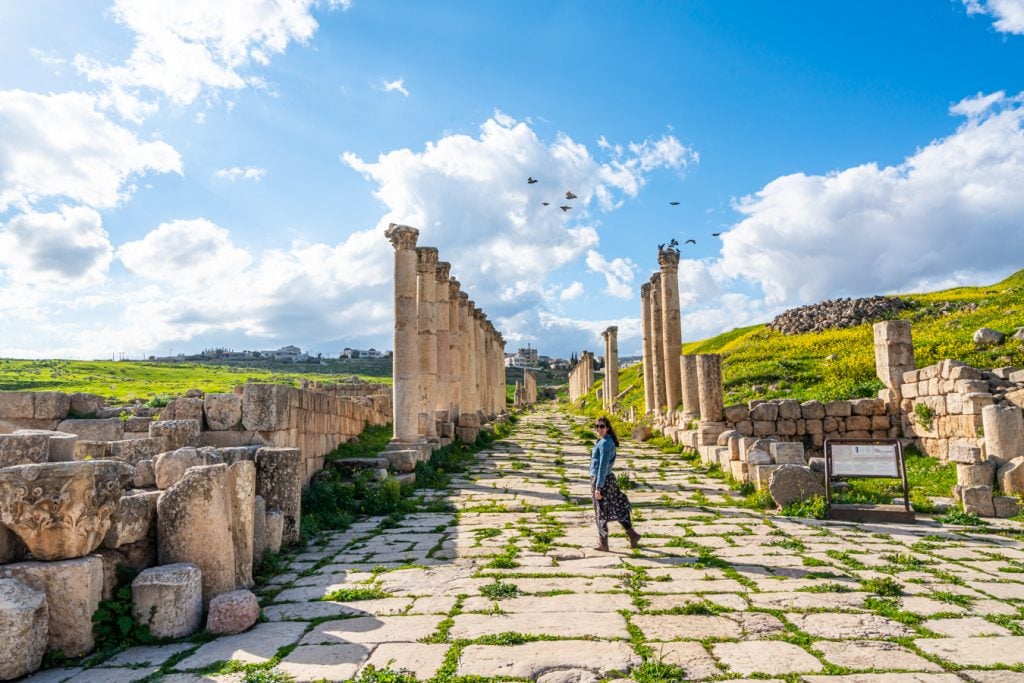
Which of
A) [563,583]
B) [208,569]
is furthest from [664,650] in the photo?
[208,569]

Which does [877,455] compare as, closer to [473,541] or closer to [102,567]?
[473,541]

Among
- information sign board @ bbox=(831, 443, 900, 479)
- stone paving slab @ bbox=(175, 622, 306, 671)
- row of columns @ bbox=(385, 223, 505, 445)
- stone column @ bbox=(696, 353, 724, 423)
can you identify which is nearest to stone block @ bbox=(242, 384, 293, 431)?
stone paving slab @ bbox=(175, 622, 306, 671)

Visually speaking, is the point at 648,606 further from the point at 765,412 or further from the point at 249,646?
the point at 765,412

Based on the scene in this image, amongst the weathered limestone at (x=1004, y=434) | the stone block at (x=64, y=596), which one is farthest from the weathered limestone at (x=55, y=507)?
the weathered limestone at (x=1004, y=434)

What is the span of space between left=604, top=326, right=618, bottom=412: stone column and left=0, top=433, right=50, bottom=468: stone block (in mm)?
35772

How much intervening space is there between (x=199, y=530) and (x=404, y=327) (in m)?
11.9

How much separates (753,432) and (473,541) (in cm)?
1134

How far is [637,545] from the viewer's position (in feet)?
28.5

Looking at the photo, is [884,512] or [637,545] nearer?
[637,545]

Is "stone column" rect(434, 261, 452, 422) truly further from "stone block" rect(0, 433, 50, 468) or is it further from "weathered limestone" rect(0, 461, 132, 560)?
"weathered limestone" rect(0, 461, 132, 560)

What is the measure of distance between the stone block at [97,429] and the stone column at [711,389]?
537 inches

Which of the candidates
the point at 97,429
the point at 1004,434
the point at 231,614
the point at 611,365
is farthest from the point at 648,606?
the point at 611,365

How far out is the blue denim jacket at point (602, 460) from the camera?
8836mm

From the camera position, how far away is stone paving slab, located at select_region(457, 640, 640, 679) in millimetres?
4762
